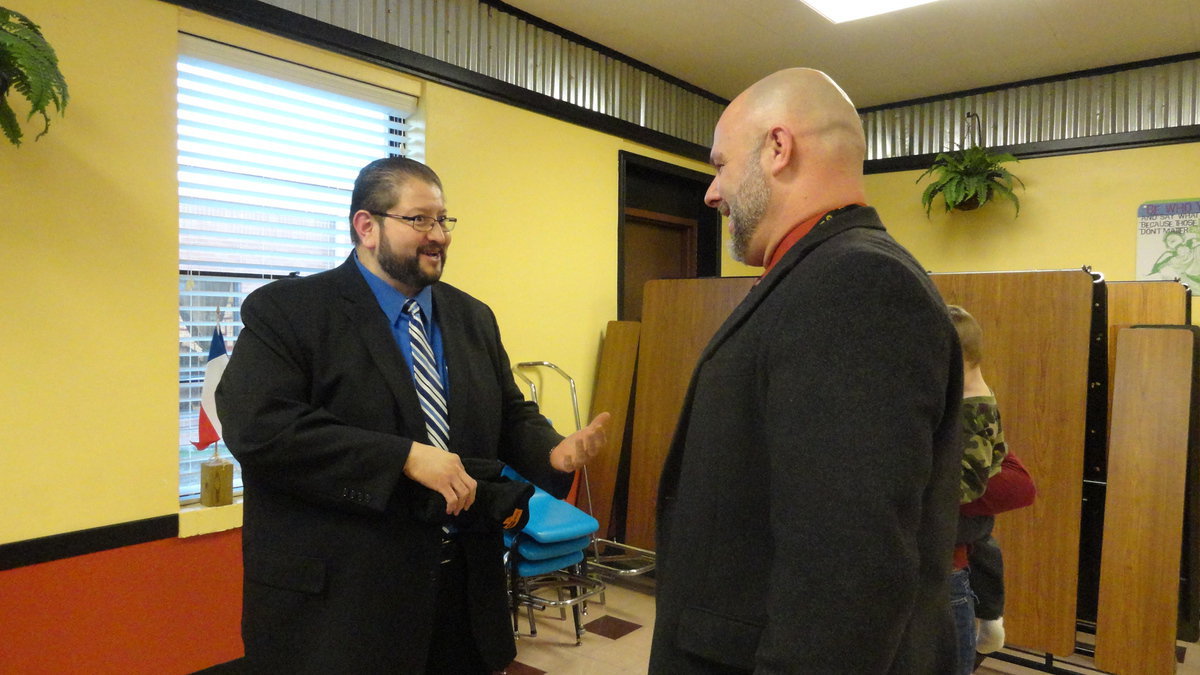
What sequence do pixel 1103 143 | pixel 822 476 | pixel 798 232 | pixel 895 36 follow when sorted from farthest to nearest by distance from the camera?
1. pixel 1103 143
2. pixel 895 36
3. pixel 798 232
4. pixel 822 476

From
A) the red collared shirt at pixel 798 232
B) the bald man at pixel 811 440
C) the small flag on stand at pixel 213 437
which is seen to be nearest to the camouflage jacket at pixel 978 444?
the bald man at pixel 811 440

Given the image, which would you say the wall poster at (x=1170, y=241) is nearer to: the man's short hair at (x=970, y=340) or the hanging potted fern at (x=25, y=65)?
the man's short hair at (x=970, y=340)

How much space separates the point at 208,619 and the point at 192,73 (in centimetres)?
199

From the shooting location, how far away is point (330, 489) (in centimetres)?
141

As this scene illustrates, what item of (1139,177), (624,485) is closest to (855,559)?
(624,485)

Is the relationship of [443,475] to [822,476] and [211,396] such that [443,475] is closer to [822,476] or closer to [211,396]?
[822,476]

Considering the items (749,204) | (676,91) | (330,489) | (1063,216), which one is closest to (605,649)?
(330,489)

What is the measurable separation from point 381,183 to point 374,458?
68 centimetres

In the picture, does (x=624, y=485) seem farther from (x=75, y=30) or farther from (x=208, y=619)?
(x=75, y=30)

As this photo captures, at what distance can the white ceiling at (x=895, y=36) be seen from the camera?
12.3 feet

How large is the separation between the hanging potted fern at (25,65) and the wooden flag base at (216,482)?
4.23 feet

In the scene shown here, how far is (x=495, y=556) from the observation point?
66.6 inches

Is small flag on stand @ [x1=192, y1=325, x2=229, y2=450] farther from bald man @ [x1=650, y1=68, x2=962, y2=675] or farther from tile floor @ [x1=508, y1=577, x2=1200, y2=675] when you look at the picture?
bald man @ [x1=650, y1=68, x2=962, y2=675]

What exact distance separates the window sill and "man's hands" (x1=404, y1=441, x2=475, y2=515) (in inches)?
66.3
